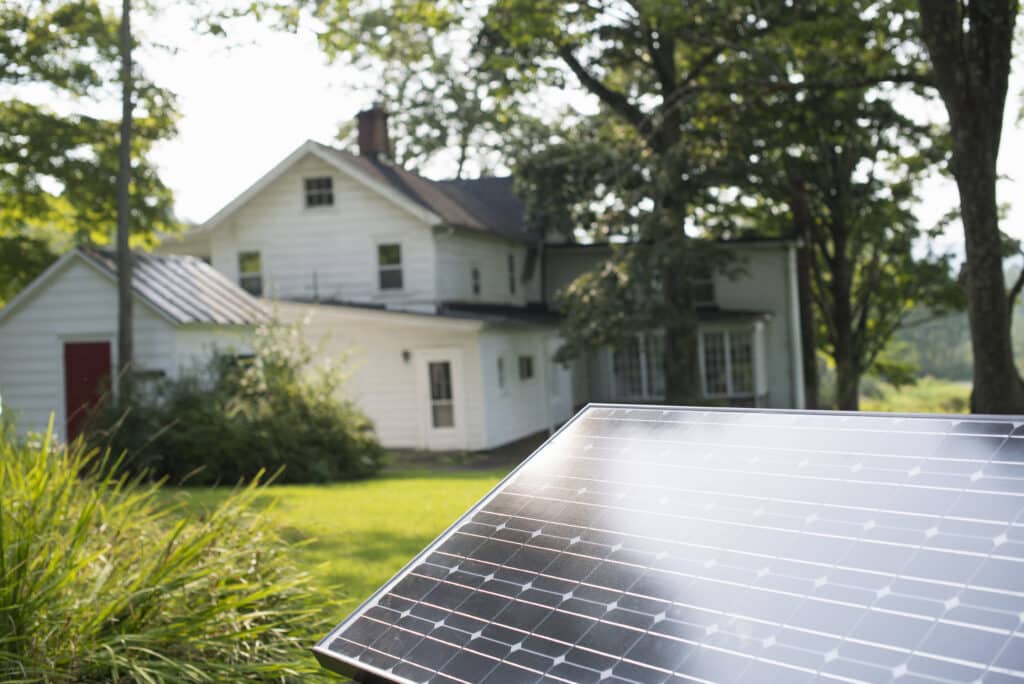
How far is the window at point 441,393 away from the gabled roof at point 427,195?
3.90 m

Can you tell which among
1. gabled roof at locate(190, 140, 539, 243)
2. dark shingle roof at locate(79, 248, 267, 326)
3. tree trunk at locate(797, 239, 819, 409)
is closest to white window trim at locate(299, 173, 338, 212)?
gabled roof at locate(190, 140, 539, 243)

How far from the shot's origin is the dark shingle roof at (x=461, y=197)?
28078mm

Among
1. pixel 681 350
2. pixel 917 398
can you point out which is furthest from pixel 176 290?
pixel 917 398

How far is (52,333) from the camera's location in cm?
1912

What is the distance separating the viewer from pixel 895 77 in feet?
41.0

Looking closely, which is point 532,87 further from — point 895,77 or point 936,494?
point 936,494

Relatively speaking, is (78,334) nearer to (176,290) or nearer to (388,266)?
(176,290)

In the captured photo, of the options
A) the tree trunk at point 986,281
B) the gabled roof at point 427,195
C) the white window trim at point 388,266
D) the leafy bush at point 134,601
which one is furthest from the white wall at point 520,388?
the leafy bush at point 134,601

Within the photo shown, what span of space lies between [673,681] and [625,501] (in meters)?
1.11

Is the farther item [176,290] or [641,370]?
[641,370]

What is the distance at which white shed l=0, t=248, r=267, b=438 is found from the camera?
18625 mm

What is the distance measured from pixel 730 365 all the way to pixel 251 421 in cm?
1907

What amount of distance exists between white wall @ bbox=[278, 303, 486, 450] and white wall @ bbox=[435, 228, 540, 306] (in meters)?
2.19

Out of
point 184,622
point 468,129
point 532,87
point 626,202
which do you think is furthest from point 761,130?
point 184,622
